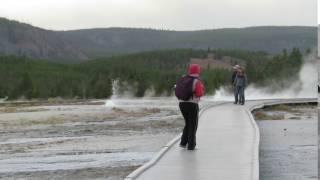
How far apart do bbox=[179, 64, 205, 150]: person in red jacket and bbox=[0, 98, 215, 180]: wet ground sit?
0.97m

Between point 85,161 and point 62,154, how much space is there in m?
1.48

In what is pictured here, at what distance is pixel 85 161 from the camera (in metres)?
13.1

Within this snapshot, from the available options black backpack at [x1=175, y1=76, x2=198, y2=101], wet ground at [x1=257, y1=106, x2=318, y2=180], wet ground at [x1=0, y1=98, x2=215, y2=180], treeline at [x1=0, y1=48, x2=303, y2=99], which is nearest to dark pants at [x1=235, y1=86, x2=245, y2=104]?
wet ground at [x1=0, y1=98, x2=215, y2=180]

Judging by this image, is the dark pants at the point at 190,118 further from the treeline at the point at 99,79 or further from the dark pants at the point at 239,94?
the treeline at the point at 99,79

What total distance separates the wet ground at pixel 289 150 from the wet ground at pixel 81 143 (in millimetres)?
2201

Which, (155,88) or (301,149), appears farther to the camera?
(155,88)

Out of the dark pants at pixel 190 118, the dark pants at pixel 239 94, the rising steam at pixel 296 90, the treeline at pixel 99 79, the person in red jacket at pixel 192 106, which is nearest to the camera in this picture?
the person in red jacket at pixel 192 106

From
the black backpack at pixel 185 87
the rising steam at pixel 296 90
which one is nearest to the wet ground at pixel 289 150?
the black backpack at pixel 185 87

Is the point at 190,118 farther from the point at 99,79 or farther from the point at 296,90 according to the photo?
the point at 99,79

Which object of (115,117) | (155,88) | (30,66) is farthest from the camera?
(30,66)

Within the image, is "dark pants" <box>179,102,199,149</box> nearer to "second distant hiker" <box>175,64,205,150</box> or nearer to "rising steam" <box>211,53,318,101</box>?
"second distant hiker" <box>175,64,205,150</box>

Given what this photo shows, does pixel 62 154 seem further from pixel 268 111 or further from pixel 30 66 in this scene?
pixel 30 66

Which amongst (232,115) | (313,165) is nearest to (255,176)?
(313,165)

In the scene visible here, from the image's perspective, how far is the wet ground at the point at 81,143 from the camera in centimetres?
1191
